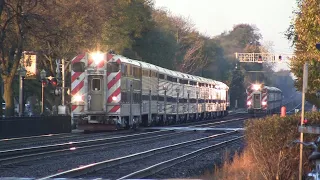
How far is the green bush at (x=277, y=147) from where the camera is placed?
12789 mm

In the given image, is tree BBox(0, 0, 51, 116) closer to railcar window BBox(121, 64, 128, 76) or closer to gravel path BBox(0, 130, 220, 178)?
railcar window BBox(121, 64, 128, 76)

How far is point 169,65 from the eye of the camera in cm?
6944

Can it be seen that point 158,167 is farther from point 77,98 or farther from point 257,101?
point 257,101

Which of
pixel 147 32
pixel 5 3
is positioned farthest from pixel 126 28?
pixel 5 3

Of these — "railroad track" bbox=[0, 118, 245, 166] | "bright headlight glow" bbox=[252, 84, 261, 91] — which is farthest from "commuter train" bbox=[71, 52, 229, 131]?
"bright headlight glow" bbox=[252, 84, 261, 91]

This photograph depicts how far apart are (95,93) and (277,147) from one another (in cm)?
2068

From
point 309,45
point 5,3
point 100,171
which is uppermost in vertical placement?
point 5,3

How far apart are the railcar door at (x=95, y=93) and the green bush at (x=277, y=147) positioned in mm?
20012

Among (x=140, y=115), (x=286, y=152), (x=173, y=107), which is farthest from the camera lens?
(x=173, y=107)

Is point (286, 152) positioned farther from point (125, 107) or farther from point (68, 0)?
point (68, 0)

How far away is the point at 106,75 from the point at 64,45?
861cm

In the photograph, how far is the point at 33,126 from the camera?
3089cm

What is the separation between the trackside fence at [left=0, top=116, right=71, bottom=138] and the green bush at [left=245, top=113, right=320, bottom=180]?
1717cm

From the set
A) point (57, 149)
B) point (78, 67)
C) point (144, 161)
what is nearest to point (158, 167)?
point (144, 161)
